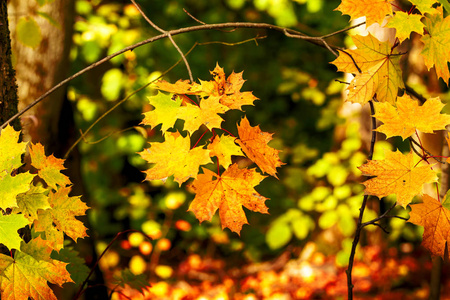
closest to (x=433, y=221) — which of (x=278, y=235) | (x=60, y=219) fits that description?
(x=60, y=219)

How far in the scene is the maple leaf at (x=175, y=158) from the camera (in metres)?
0.83

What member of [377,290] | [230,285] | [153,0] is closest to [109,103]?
[153,0]

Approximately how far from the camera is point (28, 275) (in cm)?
94

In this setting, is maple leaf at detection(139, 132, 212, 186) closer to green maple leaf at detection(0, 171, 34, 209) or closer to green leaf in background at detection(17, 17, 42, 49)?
green maple leaf at detection(0, 171, 34, 209)

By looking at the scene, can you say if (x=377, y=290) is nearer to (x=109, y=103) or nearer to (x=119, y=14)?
(x=109, y=103)

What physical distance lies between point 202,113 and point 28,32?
1122 millimetres

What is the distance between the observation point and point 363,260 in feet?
12.3

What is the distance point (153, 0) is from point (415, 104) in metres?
3.45

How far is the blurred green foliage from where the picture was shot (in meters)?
2.93

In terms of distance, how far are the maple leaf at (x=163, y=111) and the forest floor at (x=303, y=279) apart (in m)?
2.64

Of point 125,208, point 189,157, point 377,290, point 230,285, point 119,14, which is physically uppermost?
point 119,14

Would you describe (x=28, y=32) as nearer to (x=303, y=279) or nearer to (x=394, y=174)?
(x=394, y=174)

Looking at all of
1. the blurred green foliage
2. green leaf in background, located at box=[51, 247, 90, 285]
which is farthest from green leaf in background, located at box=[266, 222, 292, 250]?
green leaf in background, located at box=[51, 247, 90, 285]

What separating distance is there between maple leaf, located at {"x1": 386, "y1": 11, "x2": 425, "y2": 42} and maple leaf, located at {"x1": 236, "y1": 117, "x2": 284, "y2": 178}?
1.18 ft
